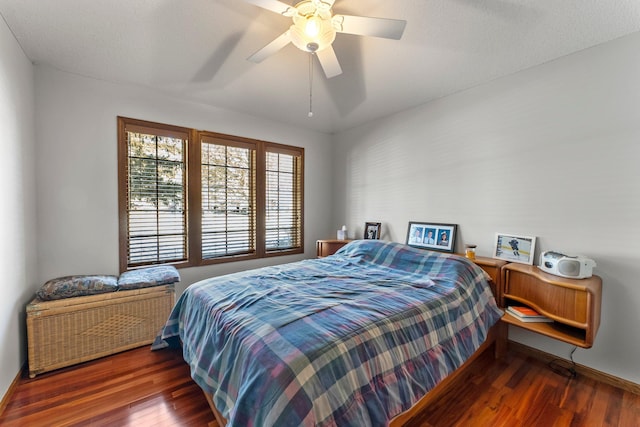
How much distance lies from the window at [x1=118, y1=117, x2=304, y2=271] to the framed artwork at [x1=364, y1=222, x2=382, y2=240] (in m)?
1.01

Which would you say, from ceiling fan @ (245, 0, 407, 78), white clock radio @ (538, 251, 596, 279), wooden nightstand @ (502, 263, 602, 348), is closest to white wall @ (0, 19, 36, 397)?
ceiling fan @ (245, 0, 407, 78)

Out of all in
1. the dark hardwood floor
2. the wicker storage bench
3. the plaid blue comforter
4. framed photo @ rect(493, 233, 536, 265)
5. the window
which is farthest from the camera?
the window

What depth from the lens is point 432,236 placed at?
2986 mm

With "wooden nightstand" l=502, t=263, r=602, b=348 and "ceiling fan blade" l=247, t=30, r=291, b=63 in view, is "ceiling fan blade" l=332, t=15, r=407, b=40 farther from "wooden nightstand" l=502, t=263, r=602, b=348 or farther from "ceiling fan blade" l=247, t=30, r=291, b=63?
"wooden nightstand" l=502, t=263, r=602, b=348

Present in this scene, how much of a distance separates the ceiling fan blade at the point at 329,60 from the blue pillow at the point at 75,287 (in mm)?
2542

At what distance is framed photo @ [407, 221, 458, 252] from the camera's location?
283 centimetres

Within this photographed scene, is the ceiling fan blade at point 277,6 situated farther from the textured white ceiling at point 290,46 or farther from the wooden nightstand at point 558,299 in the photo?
the wooden nightstand at point 558,299

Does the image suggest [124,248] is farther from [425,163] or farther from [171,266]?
[425,163]

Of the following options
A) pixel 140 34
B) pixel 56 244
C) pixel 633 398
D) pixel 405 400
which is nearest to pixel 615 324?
pixel 633 398

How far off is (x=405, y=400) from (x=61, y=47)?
3357mm

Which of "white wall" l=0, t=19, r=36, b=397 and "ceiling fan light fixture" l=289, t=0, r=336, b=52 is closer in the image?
"ceiling fan light fixture" l=289, t=0, r=336, b=52

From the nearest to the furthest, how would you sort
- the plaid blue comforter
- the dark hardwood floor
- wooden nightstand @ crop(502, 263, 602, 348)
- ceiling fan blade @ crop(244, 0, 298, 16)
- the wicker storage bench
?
1. the plaid blue comforter
2. ceiling fan blade @ crop(244, 0, 298, 16)
3. the dark hardwood floor
4. wooden nightstand @ crop(502, 263, 602, 348)
5. the wicker storage bench

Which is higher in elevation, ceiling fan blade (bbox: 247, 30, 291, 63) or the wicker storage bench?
ceiling fan blade (bbox: 247, 30, 291, 63)

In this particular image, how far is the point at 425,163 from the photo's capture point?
3078 mm
